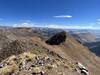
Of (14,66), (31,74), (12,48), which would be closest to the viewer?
(31,74)

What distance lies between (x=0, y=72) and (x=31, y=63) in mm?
5494

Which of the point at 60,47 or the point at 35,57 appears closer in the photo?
the point at 35,57

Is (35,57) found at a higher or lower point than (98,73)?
higher

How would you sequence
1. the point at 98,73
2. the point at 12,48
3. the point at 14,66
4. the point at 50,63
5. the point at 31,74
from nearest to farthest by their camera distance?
the point at 31,74 → the point at 14,66 → the point at 50,63 → the point at 12,48 → the point at 98,73

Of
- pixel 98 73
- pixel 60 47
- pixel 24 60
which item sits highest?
pixel 24 60

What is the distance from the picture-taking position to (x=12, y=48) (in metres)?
51.0

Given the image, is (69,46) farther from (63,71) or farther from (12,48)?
(63,71)

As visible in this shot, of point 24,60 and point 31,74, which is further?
point 24,60

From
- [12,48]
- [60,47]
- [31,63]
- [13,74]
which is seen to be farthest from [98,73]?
[13,74]

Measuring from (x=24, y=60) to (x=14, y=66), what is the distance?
261cm

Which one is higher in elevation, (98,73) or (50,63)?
(50,63)

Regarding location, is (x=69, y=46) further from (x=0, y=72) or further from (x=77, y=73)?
(x=0, y=72)

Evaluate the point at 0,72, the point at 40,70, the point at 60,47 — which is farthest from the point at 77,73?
the point at 60,47

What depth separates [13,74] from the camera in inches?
1198
